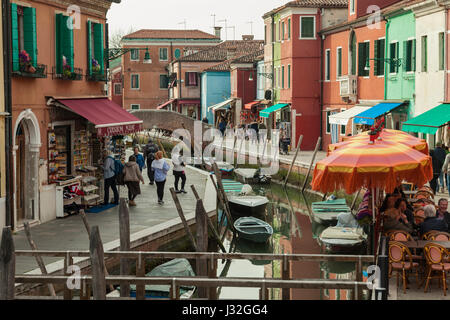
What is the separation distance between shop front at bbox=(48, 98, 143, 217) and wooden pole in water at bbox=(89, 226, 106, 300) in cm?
836

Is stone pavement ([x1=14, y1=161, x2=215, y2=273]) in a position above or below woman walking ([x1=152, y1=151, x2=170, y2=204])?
below

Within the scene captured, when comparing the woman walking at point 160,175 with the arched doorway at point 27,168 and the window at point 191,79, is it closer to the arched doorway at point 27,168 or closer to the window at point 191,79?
the arched doorway at point 27,168

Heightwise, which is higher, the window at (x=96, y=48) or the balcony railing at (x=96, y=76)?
the window at (x=96, y=48)

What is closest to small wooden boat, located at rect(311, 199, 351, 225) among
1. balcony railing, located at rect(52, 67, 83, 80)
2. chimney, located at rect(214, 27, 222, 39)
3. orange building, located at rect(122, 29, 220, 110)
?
balcony railing, located at rect(52, 67, 83, 80)

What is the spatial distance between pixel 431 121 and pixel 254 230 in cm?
568

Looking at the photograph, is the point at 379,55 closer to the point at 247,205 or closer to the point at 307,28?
the point at 307,28

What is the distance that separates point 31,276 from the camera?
1021 centimetres

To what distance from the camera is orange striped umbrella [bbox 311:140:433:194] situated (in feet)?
36.1

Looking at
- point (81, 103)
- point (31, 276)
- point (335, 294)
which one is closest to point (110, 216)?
point (81, 103)

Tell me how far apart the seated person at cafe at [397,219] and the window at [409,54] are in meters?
14.1

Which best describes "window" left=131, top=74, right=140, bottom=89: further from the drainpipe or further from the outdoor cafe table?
the outdoor cafe table

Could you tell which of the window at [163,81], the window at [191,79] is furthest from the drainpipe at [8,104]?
the window at [163,81]

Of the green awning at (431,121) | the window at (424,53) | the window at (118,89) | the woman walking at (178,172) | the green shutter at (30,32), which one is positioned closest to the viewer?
the green shutter at (30,32)

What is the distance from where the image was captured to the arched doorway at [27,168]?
16.6m
